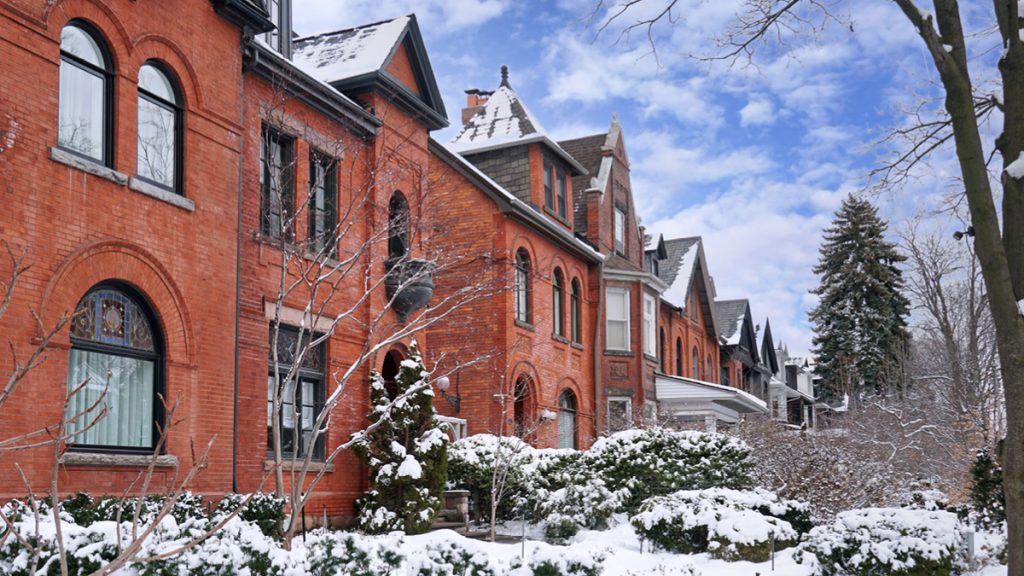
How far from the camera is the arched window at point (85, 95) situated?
11.6m

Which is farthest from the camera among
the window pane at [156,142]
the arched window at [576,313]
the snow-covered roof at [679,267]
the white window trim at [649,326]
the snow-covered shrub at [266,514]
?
the snow-covered roof at [679,267]

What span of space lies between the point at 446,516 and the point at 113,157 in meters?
9.06

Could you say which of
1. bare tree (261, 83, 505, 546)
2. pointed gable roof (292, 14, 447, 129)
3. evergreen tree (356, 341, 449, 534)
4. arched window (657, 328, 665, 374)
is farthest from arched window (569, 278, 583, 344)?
evergreen tree (356, 341, 449, 534)

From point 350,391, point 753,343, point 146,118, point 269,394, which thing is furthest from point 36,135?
point 753,343

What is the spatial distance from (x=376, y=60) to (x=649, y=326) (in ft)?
50.4

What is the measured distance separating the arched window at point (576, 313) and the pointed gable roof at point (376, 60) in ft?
27.9

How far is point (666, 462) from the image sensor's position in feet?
61.8

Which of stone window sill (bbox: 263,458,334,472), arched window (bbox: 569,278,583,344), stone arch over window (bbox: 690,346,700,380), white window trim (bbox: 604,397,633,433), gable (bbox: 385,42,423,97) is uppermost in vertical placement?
gable (bbox: 385,42,423,97)

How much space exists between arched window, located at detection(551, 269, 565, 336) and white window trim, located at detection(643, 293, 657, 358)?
4.55 m

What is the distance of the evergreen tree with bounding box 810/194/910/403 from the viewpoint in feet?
153

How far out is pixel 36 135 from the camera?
11.0 m

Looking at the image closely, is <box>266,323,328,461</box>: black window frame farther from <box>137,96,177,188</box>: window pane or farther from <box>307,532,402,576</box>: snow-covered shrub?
<box>307,532,402,576</box>: snow-covered shrub

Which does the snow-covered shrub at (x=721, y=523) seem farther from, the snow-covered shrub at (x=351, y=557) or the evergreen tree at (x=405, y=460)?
the snow-covered shrub at (x=351, y=557)

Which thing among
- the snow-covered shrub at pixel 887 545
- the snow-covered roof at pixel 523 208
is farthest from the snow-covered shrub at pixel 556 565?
the snow-covered roof at pixel 523 208
